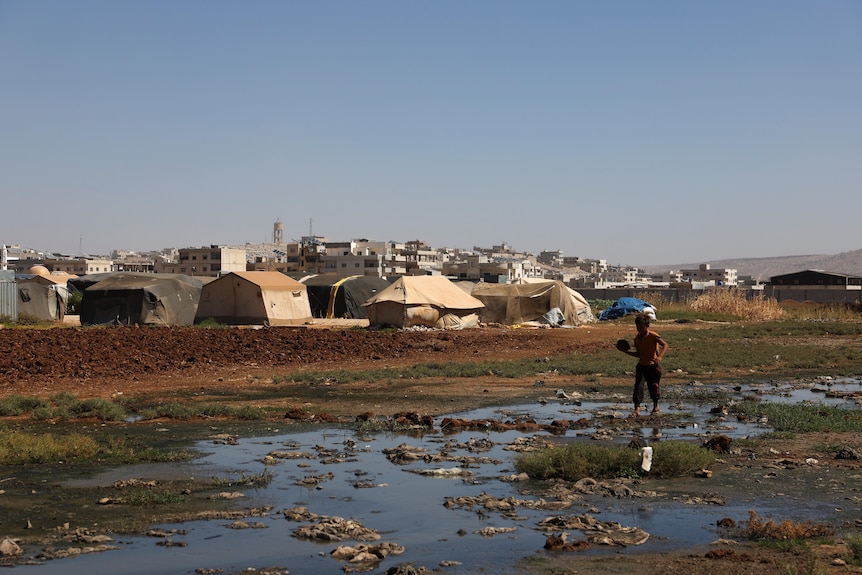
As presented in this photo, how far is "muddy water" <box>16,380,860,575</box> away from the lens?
25.2ft

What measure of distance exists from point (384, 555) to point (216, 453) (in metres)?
5.16

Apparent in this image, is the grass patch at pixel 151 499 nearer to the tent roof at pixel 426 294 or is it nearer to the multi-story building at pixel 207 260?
the tent roof at pixel 426 294

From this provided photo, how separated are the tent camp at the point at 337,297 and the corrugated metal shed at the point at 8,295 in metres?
14.3

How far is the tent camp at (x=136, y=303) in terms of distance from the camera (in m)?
40.1

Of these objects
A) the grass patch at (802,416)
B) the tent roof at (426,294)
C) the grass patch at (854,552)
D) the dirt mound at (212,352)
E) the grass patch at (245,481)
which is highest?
the tent roof at (426,294)

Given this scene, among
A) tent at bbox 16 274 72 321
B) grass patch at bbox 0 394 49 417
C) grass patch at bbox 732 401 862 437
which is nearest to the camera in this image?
grass patch at bbox 732 401 862 437

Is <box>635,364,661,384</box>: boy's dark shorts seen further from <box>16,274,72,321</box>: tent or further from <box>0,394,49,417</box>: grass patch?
<box>16,274,72,321</box>: tent

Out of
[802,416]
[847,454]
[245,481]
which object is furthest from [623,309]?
[245,481]

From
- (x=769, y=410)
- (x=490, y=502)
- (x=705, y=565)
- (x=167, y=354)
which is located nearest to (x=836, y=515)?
(x=705, y=565)

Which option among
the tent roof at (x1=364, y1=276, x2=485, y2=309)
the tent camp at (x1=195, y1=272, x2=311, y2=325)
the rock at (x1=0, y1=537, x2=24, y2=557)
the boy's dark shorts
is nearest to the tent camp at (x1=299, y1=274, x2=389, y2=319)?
the tent camp at (x1=195, y1=272, x2=311, y2=325)

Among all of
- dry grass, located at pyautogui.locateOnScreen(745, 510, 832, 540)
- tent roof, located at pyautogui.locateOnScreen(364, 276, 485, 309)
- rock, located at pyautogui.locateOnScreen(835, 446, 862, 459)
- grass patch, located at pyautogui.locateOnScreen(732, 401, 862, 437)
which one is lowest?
grass patch, located at pyautogui.locateOnScreen(732, 401, 862, 437)

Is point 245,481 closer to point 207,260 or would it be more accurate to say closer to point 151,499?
point 151,499

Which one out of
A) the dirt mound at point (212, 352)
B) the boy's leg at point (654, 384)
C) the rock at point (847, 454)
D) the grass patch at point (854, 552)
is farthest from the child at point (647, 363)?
the dirt mound at point (212, 352)

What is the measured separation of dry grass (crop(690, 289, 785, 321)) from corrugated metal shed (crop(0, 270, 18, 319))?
34687 mm
